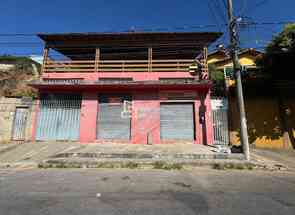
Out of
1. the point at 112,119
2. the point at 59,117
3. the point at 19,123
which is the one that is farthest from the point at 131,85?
the point at 19,123

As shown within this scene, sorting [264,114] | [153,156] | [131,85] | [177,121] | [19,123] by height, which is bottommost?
[153,156]

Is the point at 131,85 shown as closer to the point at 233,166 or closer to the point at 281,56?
the point at 233,166

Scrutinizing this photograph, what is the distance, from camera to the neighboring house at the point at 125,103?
1338cm

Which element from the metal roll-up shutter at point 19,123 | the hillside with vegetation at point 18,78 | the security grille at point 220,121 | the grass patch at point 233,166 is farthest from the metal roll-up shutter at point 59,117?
the security grille at point 220,121

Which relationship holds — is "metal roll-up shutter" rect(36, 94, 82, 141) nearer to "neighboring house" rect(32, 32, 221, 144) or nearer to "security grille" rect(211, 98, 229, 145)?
"neighboring house" rect(32, 32, 221, 144)

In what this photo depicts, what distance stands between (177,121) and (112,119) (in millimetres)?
4663

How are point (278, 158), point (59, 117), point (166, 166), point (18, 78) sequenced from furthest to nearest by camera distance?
point (18, 78) < point (59, 117) < point (278, 158) < point (166, 166)

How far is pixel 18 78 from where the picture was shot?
19656mm

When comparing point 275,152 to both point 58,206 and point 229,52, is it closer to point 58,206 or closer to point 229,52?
point 229,52

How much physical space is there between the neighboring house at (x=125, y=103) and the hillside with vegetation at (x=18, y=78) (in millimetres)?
3846

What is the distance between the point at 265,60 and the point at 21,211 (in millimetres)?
15672

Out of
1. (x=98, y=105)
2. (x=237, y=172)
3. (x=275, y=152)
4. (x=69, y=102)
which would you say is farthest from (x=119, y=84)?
(x=275, y=152)

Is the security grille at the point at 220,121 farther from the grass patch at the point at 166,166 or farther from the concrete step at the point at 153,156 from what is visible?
the grass patch at the point at 166,166

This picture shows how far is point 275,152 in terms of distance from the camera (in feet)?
38.2
